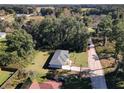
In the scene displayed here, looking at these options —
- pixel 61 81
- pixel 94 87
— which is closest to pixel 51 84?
pixel 61 81

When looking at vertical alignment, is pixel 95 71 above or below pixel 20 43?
below

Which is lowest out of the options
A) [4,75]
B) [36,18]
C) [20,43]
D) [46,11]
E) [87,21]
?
[4,75]

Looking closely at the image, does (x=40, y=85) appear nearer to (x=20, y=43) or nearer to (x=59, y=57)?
(x=59, y=57)

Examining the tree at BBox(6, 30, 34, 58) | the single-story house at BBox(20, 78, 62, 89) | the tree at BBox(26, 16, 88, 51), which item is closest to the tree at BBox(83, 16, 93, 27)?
the tree at BBox(26, 16, 88, 51)

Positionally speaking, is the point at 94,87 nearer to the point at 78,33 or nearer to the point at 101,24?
the point at 78,33

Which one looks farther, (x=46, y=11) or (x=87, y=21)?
(x=87, y=21)

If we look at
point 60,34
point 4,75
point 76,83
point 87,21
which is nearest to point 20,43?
point 4,75
